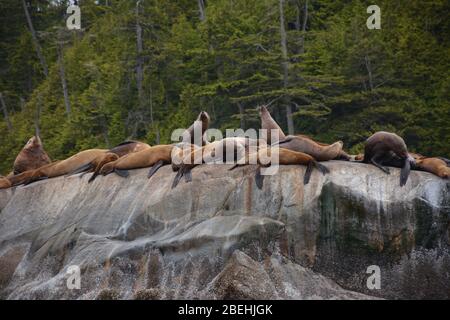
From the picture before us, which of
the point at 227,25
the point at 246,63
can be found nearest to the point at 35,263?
the point at 246,63

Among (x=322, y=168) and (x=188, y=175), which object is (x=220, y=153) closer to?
(x=188, y=175)

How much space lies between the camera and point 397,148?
37.1 feet

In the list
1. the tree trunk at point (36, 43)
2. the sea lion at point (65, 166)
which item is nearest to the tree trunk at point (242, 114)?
the sea lion at point (65, 166)

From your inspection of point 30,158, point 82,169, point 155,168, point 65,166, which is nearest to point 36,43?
point 30,158

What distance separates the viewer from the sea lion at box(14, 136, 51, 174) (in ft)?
49.8

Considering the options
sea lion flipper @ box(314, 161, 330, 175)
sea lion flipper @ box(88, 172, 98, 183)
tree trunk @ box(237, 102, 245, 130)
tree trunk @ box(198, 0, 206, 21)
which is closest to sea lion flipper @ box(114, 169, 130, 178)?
sea lion flipper @ box(88, 172, 98, 183)

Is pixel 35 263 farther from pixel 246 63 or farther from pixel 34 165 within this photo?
pixel 246 63

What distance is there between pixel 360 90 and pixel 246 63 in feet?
11.8

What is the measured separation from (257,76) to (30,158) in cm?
1128

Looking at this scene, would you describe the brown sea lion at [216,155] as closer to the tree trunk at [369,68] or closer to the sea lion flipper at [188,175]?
the sea lion flipper at [188,175]

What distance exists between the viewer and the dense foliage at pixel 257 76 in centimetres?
2477

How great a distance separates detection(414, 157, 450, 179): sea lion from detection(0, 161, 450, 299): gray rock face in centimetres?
13

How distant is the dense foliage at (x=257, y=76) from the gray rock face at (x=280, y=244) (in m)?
12.0

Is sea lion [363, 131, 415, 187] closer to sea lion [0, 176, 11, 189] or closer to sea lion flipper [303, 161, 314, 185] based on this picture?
sea lion flipper [303, 161, 314, 185]
